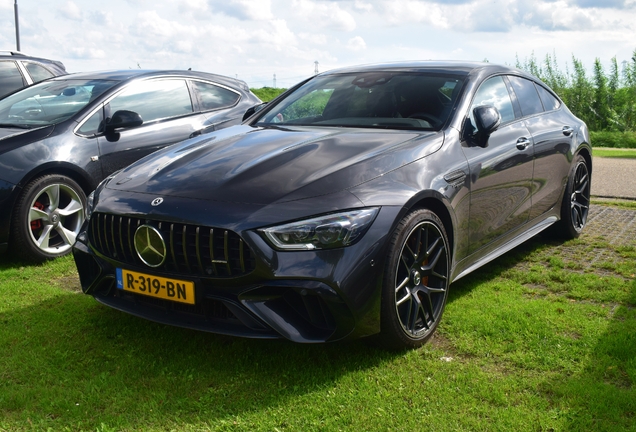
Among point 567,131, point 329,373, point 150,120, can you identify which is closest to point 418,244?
point 329,373

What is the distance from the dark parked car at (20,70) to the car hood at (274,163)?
5.22m

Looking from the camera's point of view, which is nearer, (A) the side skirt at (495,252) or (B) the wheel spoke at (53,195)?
(A) the side skirt at (495,252)

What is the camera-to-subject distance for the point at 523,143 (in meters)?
5.22

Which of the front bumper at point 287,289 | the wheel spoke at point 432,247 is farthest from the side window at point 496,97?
the front bumper at point 287,289

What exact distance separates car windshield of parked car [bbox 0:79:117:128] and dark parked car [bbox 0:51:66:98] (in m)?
1.85

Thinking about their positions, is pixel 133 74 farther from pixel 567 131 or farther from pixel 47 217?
pixel 567 131

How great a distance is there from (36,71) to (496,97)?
6.42 metres

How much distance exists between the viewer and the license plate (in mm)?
3514

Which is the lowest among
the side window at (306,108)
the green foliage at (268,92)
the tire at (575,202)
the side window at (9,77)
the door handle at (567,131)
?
the green foliage at (268,92)

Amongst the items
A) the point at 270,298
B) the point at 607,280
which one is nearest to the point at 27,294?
the point at 270,298

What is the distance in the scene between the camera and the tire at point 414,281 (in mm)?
3629

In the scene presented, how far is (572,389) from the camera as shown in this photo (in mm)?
3398

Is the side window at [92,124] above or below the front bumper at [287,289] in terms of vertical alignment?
above

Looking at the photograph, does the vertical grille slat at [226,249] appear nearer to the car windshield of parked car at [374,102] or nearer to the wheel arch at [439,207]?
the wheel arch at [439,207]
